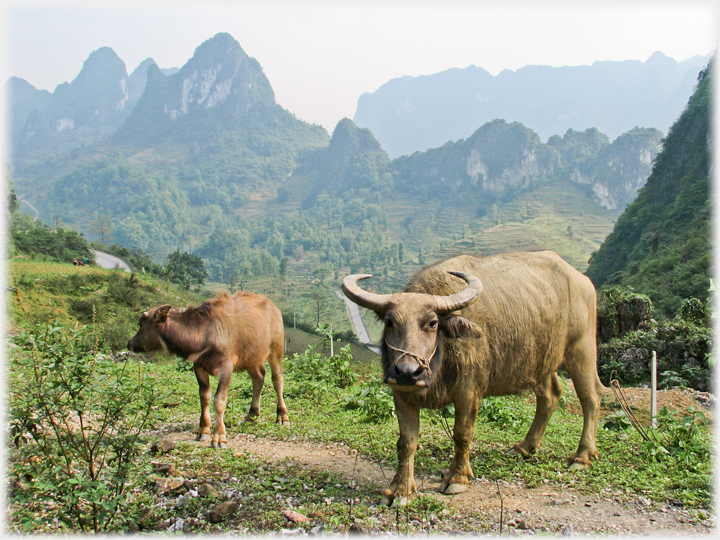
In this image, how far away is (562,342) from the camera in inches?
221

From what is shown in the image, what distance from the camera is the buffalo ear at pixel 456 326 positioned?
4520 mm

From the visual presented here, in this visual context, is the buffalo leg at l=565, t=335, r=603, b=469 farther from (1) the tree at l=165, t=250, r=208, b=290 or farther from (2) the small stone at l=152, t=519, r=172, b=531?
(1) the tree at l=165, t=250, r=208, b=290

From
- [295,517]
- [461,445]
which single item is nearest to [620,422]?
[461,445]

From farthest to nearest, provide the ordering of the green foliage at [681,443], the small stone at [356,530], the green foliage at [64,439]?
1. the green foliage at [681,443]
2. the small stone at [356,530]
3. the green foliage at [64,439]

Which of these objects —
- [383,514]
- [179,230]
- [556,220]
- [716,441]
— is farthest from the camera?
[179,230]

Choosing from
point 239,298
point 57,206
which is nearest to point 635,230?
point 239,298

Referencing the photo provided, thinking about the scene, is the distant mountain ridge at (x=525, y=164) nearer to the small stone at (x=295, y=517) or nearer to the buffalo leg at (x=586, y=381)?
the buffalo leg at (x=586, y=381)

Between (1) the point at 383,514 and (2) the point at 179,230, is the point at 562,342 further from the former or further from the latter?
(2) the point at 179,230

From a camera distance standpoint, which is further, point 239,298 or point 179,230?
point 179,230

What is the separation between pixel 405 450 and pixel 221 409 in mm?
2885

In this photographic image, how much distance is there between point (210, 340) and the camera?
687 cm

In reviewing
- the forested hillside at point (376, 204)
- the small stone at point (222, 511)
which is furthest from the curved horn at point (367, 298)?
the forested hillside at point (376, 204)

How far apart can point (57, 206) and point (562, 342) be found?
190 meters

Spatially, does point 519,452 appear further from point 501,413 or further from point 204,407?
point 204,407
